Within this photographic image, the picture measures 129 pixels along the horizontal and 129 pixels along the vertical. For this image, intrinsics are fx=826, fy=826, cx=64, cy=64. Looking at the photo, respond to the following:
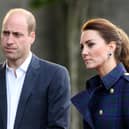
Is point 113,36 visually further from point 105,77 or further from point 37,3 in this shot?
→ point 37,3

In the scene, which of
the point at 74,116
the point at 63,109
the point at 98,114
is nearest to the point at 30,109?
the point at 63,109

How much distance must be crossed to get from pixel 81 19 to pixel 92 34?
7.44 m

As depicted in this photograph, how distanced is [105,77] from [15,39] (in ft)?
2.86

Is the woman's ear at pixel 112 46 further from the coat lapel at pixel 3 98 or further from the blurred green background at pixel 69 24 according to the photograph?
the blurred green background at pixel 69 24

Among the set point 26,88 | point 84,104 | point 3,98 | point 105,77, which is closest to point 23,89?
point 26,88

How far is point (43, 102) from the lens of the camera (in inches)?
230

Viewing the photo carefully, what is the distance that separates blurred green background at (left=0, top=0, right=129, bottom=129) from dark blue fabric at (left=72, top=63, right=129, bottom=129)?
7087mm

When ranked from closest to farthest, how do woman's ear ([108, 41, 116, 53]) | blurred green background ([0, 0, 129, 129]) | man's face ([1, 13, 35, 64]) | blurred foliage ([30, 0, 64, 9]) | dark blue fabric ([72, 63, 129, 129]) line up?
1. dark blue fabric ([72, 63, 129, 129])
2. woman's ear ([108, 41, 116, 53])
3. man's face ([1, 13, 35, 64])
4. blurred foliage ([30, 0, 64, 9])
5. blurred green background ([0, 0, 129, 129])

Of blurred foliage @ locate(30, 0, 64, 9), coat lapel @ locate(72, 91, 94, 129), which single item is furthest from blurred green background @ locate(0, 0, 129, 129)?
coat lapel @ locate(72, 91, 94, 129)

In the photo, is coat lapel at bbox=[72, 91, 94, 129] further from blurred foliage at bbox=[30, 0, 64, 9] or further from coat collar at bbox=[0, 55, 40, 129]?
blurred foliage at bbox=[30, 0, 64, 9]

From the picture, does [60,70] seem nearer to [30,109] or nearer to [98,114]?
[30,109]

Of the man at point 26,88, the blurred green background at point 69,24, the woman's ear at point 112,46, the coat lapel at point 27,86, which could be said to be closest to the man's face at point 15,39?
the man at point 26,88

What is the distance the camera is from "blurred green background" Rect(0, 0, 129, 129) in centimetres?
1253

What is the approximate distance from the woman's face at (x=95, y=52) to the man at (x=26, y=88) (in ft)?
2.28
